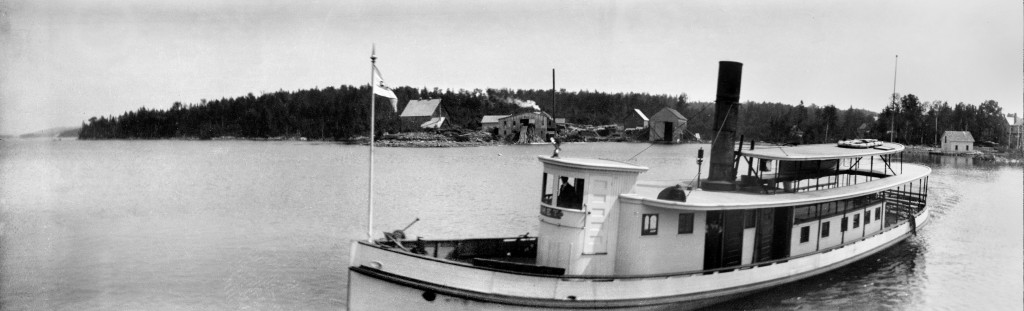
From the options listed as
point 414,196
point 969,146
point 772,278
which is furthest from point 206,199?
point 969,146

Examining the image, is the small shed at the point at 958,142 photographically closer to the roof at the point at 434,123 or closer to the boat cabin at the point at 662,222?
the roof at the point at 434,123

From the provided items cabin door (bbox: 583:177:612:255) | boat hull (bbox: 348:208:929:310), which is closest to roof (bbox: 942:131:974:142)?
boat hull (bbox: 348:208:929:310)

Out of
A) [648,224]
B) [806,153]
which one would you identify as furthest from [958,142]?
[648,224]

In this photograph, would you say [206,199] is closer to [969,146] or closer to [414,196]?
[414,196]

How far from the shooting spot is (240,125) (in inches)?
4493

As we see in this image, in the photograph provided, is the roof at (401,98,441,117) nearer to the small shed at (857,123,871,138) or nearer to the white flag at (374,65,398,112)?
the small shed at (857,123,871,138)

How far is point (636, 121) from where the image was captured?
11075 centimetres

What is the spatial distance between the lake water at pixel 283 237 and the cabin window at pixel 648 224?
3331 millimetres

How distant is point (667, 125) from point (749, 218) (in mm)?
87401

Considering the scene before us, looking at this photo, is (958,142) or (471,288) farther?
(958,142)

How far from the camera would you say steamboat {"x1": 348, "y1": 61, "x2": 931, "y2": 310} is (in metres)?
11.3

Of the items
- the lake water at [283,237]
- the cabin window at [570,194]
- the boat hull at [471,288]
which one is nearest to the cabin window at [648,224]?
the boat hull at [471,288]

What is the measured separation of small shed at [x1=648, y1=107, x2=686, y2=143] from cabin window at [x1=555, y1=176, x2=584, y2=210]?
88002mm

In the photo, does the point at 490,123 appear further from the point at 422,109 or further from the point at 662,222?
the point at 662,222
